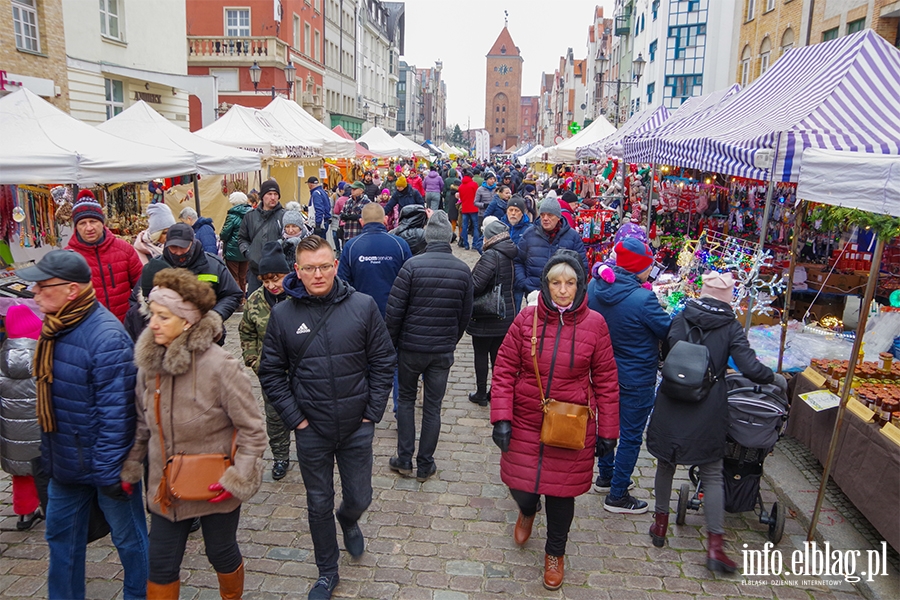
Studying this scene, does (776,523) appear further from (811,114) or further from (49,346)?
(49,346)

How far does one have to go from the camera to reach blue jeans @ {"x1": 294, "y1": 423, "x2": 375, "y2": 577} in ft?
11.6

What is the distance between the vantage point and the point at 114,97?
17688mm

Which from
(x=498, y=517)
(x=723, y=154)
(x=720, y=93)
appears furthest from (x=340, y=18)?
(x=498, y=517)

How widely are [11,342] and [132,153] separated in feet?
Answer: 16.3

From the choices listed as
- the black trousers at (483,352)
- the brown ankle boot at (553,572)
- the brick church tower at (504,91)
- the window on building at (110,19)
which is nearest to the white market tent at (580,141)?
the black trousers at (483,352)

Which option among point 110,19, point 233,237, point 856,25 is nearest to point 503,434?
Result: point 233,237

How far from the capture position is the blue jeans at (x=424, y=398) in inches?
195

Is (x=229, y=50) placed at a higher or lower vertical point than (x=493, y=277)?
higher

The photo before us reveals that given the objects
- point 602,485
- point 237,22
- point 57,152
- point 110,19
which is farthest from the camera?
point 237,22

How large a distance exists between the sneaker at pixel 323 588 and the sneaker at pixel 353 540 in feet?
1.03

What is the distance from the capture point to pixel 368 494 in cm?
378

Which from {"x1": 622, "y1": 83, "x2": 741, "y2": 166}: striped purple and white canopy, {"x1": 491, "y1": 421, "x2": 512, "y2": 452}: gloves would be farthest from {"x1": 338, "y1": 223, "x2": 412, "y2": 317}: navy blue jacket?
{"x1": 622, "y1": 83, "x2": 741, "y2": 166}: striped purple and white canopy

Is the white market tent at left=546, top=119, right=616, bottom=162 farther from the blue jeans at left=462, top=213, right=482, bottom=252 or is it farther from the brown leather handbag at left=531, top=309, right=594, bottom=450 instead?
the brown leather handbag at left=531, top=309, right=594, bottom=450

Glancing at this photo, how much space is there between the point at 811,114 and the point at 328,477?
5.29m
